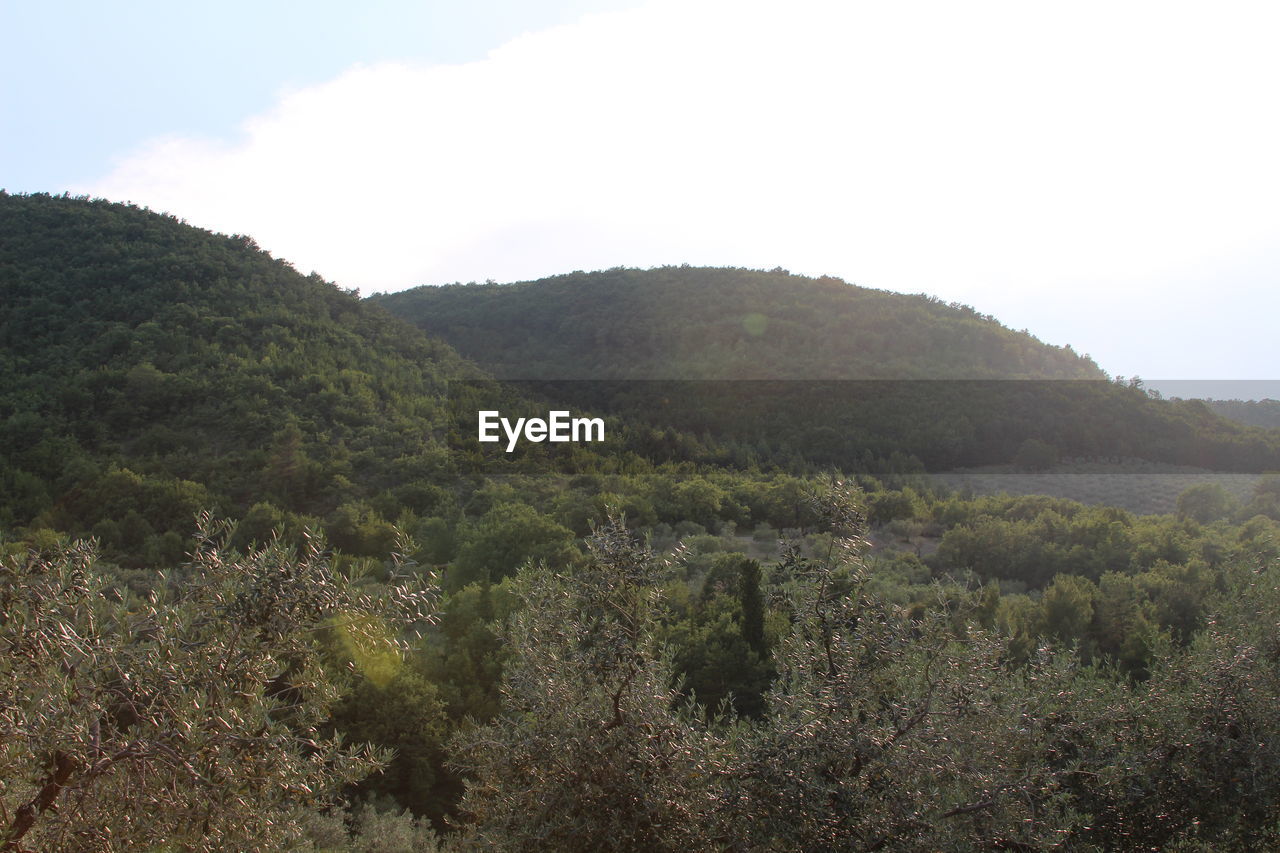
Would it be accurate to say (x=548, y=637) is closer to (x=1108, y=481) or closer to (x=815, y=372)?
(x=1108, y=481)

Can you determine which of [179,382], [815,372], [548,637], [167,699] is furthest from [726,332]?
[167,699]

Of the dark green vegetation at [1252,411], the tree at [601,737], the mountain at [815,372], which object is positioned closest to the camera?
the tree at [601,737]

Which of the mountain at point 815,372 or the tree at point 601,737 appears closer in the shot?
the tree at point 601,737

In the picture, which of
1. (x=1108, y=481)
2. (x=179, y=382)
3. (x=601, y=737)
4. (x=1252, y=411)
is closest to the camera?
(x=601, y=737)

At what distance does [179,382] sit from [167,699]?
2545cm

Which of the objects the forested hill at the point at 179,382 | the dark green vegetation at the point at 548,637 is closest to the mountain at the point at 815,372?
the dark green vegetation at the point at 548,637

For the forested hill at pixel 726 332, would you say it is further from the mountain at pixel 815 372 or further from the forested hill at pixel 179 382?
the forested hill at pixel 179 382

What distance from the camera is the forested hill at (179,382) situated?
2089cm

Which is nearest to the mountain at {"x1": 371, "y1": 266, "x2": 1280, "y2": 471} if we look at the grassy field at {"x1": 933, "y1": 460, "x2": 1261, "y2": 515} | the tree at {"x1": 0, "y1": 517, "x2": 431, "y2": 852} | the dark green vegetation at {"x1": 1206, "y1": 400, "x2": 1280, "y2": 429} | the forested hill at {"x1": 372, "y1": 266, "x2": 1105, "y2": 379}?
the forested hill at {"x1": 372, "y1": 266, "x2": 1105, "y2": 379}

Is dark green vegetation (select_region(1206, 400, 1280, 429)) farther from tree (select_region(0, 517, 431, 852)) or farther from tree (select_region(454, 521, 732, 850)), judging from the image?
tree (select_region(0, 517, 431, 852))

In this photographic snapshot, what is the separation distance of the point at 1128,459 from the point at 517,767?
1293 inches

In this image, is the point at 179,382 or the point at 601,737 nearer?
the point at 601,737

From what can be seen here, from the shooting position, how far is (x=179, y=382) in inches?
1038

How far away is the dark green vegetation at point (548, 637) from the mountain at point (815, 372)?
133 inches
